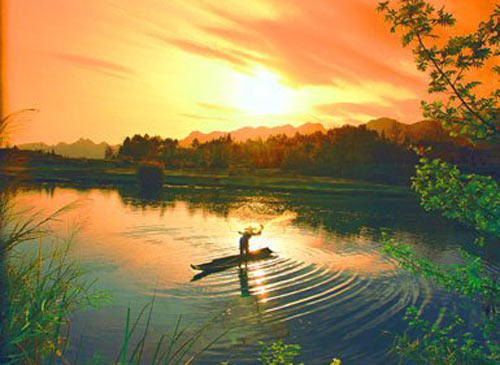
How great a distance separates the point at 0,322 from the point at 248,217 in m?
43.8

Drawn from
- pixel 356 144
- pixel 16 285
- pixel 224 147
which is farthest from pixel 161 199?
pixel 224 147

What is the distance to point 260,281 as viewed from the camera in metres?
23.3

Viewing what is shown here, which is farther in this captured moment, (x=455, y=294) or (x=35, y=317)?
(x=455, y=294)

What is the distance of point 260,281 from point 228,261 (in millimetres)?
3285

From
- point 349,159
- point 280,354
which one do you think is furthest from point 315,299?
point 349,159

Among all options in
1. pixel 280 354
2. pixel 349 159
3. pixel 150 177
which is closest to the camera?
pixel 280 354

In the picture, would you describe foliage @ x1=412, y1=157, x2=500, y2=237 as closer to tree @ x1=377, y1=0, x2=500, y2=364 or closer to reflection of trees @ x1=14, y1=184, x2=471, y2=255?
tree @ x1=377, y1=0, x2=500, y2=364

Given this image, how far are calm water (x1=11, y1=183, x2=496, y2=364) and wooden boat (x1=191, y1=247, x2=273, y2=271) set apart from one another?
546 mm

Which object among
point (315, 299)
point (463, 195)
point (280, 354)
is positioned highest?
point (463, 195)

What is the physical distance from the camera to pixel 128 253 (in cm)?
2842

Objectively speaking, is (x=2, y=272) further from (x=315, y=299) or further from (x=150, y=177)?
(x=150, y=177)

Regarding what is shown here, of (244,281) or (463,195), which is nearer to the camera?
(463,195)

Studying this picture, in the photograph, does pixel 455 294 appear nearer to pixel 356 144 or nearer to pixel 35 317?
pixel 35 317

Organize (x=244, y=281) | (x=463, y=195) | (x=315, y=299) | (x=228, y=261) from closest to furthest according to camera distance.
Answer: (x=463, y=195)
(x=315, y=299)
(x=244, y=281)
(x=228, y=261)
